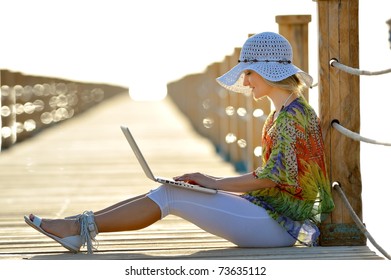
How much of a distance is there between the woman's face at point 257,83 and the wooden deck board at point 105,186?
653mm

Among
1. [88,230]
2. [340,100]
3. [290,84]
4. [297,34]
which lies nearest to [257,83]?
[290,84]

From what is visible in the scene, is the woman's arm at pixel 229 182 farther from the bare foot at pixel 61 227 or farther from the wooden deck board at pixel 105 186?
the bare foot at pixel 61 227

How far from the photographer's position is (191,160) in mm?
12398

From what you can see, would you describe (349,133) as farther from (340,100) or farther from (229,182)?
(229,182)

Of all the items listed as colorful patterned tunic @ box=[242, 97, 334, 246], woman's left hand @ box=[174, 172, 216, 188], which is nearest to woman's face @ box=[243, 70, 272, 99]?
colorful patterned tunic @ box=[242, 97, 334, 246]

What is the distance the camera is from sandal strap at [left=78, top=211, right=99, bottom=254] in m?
5.19

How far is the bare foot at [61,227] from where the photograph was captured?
17.1 feet

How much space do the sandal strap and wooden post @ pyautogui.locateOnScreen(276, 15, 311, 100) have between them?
2.27 meters

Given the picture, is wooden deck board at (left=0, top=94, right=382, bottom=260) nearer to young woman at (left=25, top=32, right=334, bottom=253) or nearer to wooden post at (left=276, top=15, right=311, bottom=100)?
young woman at (left=25, top=32, right=334, bottom=253)

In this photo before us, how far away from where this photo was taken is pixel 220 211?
5133 millimetres

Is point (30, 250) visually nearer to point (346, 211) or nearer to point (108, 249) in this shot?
point (108, 249)

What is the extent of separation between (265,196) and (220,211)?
0.21 meters

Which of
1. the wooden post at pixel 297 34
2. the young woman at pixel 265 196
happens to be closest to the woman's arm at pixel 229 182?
the young woman at pixel 265 196

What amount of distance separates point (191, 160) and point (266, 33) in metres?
7.16
